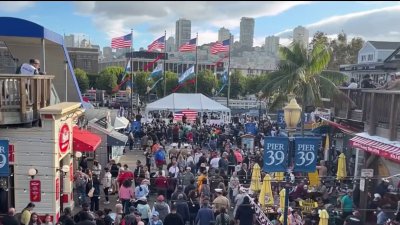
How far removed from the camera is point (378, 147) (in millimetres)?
13461

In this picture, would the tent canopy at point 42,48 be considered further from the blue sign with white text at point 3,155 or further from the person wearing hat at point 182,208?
the person wearing hat at point 182,208

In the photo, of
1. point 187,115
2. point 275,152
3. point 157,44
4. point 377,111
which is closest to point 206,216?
point 275,152

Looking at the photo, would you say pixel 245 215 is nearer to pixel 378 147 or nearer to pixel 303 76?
pixel 378 147

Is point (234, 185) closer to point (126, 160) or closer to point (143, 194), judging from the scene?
point (143, 194)

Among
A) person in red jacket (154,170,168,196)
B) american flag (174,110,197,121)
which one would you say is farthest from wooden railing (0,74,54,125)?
american flag (174,110,197,121)

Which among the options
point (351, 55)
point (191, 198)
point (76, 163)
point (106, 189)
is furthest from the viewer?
point (351, 55)

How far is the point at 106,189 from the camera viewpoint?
49.6 feet

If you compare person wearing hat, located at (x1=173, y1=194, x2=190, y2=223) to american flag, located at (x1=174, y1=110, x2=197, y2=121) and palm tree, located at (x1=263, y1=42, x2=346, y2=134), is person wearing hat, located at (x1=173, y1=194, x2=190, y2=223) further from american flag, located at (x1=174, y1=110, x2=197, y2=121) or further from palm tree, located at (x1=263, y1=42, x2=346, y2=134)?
american flag, located at (x1=174, y1=110, x2=197, y2=121)

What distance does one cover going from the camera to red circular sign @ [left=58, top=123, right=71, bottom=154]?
12.5m

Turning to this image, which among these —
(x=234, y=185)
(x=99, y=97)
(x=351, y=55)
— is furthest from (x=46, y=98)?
(x=99, y=97)

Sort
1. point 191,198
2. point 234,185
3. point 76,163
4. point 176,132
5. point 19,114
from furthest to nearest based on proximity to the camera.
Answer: point 176,132 < point 76,163 < point 234,185 < point 191,198 < point 19,114

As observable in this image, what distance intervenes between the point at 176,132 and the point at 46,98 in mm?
13924

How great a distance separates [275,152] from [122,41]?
2811cm

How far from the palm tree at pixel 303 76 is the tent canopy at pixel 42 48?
9990mm
